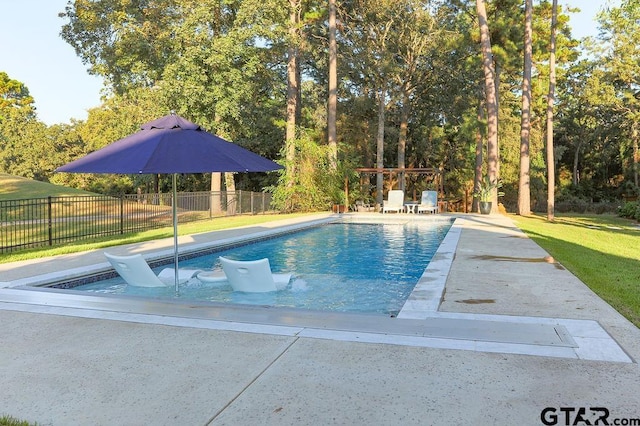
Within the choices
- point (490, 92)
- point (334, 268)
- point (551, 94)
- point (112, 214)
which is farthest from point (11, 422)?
point (551, 94)

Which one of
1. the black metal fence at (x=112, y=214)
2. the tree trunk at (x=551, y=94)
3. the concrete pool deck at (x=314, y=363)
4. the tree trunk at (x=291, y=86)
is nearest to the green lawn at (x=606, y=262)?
the concrete pool deck at (x=314, y=363)

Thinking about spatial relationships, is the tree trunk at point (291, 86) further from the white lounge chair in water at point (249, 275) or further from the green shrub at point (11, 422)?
the green shrub at point (11, 422)

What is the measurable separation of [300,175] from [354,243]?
31.5 feet

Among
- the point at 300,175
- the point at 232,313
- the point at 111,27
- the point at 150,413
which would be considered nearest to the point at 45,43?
the point at 111,27

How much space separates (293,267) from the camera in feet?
31.0

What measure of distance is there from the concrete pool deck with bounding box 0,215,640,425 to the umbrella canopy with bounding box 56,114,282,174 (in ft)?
4.82

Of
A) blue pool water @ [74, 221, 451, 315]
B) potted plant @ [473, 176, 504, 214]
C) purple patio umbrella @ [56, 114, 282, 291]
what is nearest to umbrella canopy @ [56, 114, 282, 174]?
purple patio umbrella @ [56, 114, 282, 291]

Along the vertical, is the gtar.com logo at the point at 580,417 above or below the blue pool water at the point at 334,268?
above

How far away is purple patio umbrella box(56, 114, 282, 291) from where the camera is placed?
5.11 metres

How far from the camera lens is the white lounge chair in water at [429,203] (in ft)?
70.7

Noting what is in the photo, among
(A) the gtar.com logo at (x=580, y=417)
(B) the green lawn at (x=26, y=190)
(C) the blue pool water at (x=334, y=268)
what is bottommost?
(C) the blue pool water at (x=334, y=268)

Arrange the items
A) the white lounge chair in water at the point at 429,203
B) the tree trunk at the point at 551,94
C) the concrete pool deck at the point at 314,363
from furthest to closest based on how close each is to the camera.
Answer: the white lounge chair in water at the point at 429,203, the tree trunk at the point at 551,94, the concrete pool deck at the point at 314,363

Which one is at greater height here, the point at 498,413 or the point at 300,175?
the point at 300,175

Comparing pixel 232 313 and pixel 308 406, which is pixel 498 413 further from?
pixel 232 313
